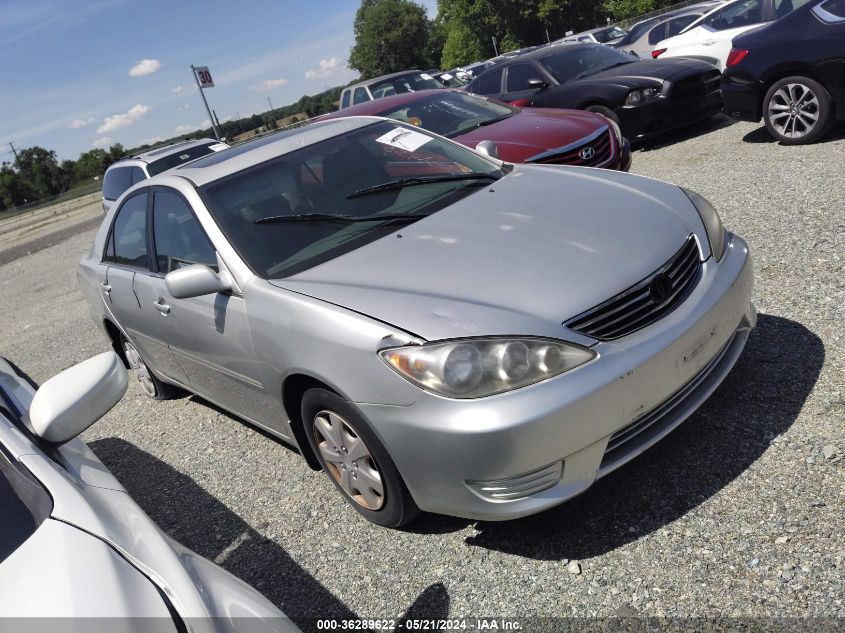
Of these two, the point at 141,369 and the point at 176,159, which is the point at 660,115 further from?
the point at 176,159

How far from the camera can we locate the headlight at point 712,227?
125 inches

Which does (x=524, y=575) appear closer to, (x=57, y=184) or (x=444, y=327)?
(x=444, y=327)

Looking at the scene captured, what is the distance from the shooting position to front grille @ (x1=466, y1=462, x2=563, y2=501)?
8.31 ft

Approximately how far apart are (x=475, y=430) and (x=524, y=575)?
67cm

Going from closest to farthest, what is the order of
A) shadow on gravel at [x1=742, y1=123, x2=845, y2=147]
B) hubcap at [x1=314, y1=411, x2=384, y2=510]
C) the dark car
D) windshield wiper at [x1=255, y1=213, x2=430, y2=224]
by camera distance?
hubcap at [x1=314, y1=411, x2=384, y2=510] → windshield wiper at [x1=255, y1=213, x2=430, y2=224] → the dark car → shadow on gravel at [x1=742, y1=123, x2=845, y2=147]

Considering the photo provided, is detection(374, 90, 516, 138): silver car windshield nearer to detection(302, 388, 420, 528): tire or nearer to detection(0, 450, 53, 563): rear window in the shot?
detection(302, 388, 420, 528): tire

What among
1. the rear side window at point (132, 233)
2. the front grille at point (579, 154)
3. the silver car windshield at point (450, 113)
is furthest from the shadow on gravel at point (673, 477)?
the silver car windshield at point (450, 113)

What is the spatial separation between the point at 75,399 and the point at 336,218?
5.39 ft

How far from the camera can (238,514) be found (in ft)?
12.1

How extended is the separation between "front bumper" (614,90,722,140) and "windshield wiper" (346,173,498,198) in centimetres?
580

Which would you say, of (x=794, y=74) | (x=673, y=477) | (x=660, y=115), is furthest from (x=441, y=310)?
(x=660, y=115)

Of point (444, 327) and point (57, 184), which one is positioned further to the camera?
point (57, 184)

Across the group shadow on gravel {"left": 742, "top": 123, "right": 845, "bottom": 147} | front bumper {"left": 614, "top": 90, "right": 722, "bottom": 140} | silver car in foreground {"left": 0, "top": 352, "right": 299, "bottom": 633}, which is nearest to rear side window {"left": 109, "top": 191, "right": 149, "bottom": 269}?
silver car in foreground {"left": 0, "top": 352, "right": 299, "bottom": 633}

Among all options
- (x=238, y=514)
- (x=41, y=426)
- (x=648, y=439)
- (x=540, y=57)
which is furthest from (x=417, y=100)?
(x=41, y=426)
